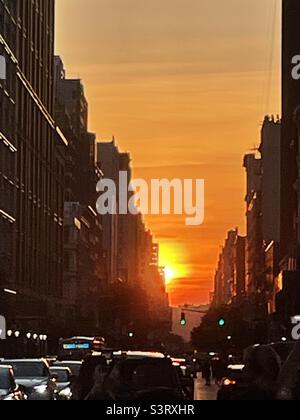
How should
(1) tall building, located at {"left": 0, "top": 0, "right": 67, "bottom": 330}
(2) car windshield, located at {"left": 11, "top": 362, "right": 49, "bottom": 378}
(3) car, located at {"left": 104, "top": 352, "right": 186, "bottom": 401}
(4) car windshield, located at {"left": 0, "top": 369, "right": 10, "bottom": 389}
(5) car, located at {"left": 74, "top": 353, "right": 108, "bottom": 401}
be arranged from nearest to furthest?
(3) car, located at {"left": 104, "top": 352, "right": 186, "bottom": 401} → (5) car, located at {"left": 74, "top": 353, "right": 108, "bottom": 401} → (4) car windshield, located at {"left": 0, "top": 369, "right": 10, "bottom": 389} → (2) car windshield, located at {"left": 11, "top": 362, "right": 49, "bottom": 378} → (1) tall building, located at {"left": 0, "top": 0, "right": 67, "bottom": 330}

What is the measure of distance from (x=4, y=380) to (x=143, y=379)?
7.07m

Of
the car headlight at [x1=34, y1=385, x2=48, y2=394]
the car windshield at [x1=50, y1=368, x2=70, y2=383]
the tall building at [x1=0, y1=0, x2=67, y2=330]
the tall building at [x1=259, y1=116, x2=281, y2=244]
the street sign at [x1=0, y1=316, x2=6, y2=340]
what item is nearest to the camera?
the car headlight at [x1=34, y1=385, x2=48, y2=394]

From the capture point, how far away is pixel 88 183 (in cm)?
13362

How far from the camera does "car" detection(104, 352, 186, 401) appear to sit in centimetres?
1177

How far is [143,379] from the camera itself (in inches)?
555

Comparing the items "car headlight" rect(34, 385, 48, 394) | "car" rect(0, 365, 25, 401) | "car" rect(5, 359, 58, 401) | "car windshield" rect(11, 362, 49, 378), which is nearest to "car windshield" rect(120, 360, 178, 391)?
"car" rect(0, 365, 25, 401)

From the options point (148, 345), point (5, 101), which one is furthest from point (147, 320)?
point (5, 101)

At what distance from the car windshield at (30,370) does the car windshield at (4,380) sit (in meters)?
7.05

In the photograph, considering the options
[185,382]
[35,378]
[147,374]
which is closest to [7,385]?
[185,382]

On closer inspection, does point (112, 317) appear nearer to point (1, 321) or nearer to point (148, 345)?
point (148, 345)

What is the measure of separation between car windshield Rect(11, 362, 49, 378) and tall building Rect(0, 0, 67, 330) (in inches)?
1330

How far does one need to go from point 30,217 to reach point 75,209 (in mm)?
38820

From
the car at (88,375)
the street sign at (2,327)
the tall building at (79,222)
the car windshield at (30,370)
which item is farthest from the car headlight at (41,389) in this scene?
the tall building at (79,222)

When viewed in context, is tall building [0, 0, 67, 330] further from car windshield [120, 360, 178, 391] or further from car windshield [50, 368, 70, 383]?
car windshield [120, 360, 178, 391]
